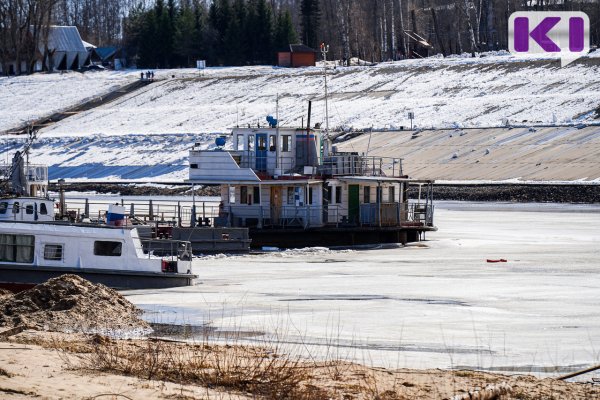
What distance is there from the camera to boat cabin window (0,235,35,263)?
29.1 metres

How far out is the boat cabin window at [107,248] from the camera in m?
29.7

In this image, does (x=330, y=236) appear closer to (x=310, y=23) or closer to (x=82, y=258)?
(x=82, y=258)

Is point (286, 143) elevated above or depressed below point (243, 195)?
above

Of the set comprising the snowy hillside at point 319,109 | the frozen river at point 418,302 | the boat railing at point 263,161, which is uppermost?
the snowy hillside at point 319,109

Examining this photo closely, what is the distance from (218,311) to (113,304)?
2.21 metres

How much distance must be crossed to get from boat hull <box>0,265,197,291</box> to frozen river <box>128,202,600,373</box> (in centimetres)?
69

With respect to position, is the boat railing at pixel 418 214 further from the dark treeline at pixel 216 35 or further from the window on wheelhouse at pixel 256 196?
the dark treeline at pixel 216 35

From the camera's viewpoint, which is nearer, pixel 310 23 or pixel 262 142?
pixel 262 142

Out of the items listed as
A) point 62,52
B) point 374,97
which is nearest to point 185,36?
point 62,52

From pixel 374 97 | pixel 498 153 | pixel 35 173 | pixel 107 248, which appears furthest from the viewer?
pixel 374 97

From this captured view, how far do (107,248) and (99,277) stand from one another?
0.77 meters

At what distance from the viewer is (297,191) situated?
45312 mm

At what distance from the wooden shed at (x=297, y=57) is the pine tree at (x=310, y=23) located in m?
11.3
